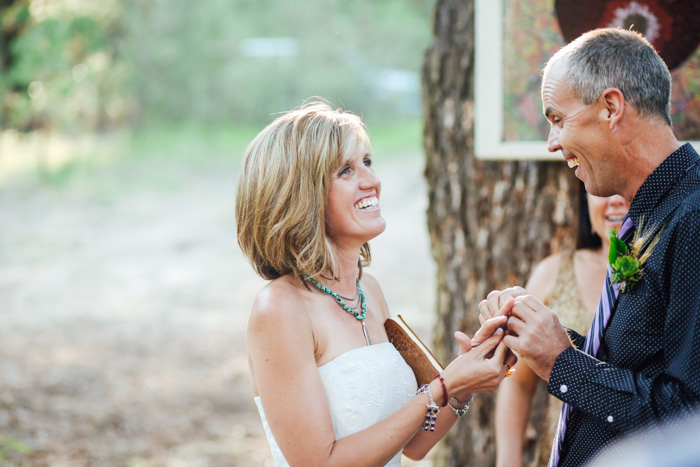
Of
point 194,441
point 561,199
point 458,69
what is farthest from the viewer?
point 194,441

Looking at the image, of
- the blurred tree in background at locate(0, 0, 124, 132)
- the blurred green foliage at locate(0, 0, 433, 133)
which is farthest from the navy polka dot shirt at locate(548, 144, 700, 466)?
the blurred green foliage at locate(0, 0, 433, 133)

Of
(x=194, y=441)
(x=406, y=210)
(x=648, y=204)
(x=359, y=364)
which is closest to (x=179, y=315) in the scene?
(x=194, y=441)

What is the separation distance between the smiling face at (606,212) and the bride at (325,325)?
0.76 metres

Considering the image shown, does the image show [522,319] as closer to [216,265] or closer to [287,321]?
[287,321]

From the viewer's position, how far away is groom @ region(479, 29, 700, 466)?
4.99 feet

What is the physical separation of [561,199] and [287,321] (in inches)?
69.2

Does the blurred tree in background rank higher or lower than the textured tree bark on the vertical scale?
higher

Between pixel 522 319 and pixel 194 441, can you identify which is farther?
pixel 194 441

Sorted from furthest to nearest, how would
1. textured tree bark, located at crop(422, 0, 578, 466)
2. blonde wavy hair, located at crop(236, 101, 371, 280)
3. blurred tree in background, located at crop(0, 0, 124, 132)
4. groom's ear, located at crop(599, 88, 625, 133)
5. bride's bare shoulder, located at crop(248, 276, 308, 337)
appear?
blurred tree in background, located at crop(0, 0, 124, 132) → textured tree bark, located at crop(422, 0, 578, 466) → blonde wavy hair, located at crop(236, 101, 371, 280) → bride's bare shoulder, located at crop(248, 276, 308, 337) → groom's ear, located at crop(599, 88, 625, 133)

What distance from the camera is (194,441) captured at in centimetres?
539

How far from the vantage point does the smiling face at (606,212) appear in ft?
7.95

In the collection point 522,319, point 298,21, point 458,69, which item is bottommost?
point 522,319

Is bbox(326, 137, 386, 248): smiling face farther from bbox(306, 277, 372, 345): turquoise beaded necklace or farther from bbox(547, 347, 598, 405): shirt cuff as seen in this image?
bbox(547, 347, 598, 405): shirt cuff

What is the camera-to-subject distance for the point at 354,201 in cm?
209
